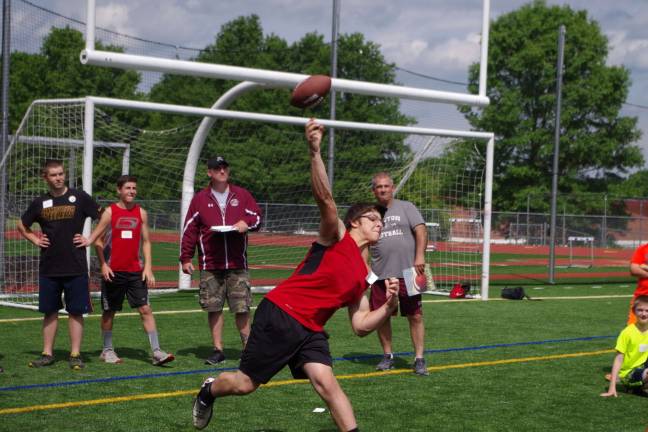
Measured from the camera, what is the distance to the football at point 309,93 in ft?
19.2

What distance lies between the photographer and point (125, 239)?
28.1 feet

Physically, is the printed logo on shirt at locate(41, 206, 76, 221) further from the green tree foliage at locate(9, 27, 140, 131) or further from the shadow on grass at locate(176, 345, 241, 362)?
the green tree foliage at locate(9, 27, 140, 131)

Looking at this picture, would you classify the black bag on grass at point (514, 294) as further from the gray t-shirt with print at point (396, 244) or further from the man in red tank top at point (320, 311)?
the man in red tank top at point (320, 311)

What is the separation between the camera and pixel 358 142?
78.6 feet

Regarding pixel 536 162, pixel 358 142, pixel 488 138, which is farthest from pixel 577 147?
pixel 488 138

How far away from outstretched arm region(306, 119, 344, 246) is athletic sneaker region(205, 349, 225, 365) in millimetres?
3904

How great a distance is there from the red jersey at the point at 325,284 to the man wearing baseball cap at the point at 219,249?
3.59 metres

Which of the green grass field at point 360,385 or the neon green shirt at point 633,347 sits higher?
the neon green shirt at point 633,347

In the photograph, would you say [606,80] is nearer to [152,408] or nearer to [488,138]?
[488,138]

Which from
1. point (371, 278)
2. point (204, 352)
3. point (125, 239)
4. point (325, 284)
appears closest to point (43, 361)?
point (125, 239)

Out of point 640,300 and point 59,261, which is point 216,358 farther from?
point 640,300

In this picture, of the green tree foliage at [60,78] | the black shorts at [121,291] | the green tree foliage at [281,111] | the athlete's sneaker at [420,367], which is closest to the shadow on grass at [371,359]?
the athlete's sneaker at [420,367]

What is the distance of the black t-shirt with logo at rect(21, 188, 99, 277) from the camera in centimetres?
825

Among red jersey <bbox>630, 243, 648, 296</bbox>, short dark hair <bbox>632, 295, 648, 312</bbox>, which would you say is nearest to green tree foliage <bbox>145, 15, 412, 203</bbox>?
red jersey <bbox>630, 243, 648, 296</bbox>
